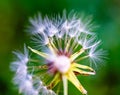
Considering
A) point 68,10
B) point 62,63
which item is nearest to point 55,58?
point 62,63

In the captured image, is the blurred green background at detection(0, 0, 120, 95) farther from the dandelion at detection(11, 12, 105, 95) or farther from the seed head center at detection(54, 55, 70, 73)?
the seed head center at detection(54, 55, 70, 73)

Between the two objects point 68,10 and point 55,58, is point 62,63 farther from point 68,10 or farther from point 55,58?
point 68,10

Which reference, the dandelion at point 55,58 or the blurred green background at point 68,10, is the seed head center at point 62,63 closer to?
→ the dandelion at point 55,58

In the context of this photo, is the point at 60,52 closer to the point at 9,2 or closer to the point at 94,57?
the point at 94,57

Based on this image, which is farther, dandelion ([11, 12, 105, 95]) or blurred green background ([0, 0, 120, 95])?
blurred green background ([0, 0, 120, 95])

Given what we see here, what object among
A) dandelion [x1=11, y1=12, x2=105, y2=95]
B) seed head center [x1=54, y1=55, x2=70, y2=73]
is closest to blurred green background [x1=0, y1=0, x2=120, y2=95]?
dandelion [x1=11, y1=12, x2=105, y2=95]

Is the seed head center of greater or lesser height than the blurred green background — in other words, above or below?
below
